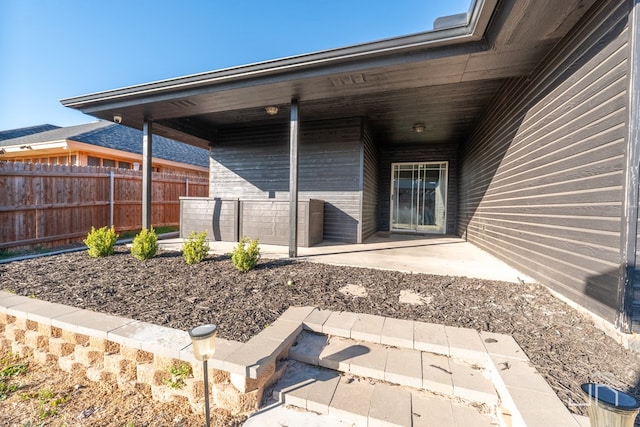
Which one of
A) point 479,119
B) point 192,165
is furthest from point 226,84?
point 192,165

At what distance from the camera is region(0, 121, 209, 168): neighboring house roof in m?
9.48

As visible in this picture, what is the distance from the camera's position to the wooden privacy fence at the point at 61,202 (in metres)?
4.78

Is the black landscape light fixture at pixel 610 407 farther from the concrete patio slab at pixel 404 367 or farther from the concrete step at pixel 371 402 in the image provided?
the concrete patio slab at pixel 404 367

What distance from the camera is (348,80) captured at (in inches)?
144

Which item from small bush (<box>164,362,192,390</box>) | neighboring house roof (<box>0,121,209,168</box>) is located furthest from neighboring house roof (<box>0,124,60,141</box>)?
small bush (<box>164,362,192,390</box>)

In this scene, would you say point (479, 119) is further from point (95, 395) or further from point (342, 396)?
point (95, 395)

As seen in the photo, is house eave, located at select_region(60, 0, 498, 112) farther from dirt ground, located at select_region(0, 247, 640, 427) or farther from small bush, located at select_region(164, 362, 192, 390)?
small bush, located at select_region(164, 362, 192, 390)

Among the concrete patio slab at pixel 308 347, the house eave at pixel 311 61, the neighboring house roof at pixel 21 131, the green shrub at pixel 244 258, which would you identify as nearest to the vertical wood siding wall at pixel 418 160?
the house eave at pixel 311 61

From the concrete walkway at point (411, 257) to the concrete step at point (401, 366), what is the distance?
5.93 ft

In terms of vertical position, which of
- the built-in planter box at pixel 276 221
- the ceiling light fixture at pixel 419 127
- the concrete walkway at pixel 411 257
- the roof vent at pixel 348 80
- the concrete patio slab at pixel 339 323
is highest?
the ceiling light fixture at pixel 419 127

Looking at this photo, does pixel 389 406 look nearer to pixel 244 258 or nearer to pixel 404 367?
pixel 404 367

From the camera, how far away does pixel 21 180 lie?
16.1ft

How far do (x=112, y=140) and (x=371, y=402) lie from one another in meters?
12.9

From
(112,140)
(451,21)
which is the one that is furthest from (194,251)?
(112,140)
